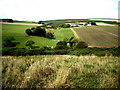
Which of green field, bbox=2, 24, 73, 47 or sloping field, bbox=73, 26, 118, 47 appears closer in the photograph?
sloping field, bbox=73, 26, 118, 47

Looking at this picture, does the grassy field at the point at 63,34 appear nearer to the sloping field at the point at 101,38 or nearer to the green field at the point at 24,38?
the green field at the point at 24,38

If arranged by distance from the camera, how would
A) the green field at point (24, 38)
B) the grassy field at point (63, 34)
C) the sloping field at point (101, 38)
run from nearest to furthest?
1. the sloping field at point (101, 38)
2. the green field at point (24, 38)
3. the grassy field at point (63, 34)

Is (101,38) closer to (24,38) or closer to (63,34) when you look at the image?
(63,34)

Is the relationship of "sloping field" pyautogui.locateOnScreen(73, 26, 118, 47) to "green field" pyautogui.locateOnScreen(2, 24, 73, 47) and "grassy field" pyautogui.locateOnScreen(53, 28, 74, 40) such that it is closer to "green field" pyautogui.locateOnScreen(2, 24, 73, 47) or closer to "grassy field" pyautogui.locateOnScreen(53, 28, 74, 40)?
"grassy field" pyautogui.locateOnScreen(53, 28, 74, 40)

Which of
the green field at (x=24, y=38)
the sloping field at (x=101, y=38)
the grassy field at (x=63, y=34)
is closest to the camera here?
the sloping field at (x=101, y=38)

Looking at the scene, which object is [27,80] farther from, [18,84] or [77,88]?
[77,88]

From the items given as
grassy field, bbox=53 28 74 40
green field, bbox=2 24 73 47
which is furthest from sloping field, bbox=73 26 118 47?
green field, bbox=2 24 73 47

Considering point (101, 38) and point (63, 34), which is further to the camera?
point (63, 34)

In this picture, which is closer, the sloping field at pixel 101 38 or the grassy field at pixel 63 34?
the sloping field at pixel 101 38

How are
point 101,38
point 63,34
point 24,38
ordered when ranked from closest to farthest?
1. point 101,38
2. point 24,38
3. point 63,34

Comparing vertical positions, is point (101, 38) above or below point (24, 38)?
below

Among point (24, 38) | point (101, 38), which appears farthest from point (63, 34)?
point (101, 38)

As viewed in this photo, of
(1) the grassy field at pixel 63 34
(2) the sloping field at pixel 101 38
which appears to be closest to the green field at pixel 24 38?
(1) the grassy field at pixel 63 34

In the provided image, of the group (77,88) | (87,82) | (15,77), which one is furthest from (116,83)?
(15,77)
